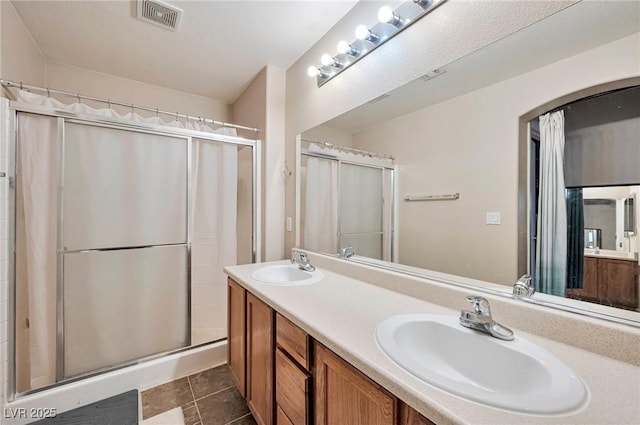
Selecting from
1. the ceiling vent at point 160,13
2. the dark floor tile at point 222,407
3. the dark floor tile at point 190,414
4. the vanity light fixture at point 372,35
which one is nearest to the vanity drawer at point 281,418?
the dark floor tile at point 222,407

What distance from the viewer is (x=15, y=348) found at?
→ 1.48m

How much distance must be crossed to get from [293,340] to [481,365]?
2.13ft

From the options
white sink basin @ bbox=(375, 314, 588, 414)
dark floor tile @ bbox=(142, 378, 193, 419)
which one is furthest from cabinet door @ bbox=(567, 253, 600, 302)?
dark floor tile @ bbox=(142, 378, 193, 419)

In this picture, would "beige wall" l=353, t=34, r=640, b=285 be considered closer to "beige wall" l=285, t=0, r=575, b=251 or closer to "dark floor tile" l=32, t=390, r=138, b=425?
"beige wall" l=285, t=0, r=575, b=251

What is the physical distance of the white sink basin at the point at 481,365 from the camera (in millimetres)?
543

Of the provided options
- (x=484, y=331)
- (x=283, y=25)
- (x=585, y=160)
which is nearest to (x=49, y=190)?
(x=283, y=25)

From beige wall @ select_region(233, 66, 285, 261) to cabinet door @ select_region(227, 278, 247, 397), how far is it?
0.61 metres

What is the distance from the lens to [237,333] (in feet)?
5.30

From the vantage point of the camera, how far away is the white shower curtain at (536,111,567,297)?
2.84ft

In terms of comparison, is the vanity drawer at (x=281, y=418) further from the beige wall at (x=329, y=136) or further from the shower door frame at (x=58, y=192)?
the beige wall at (x=329, y=136)

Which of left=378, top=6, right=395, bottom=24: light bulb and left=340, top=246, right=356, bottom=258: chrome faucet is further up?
left=378, top=6, right=395, bottom=24: light bulb

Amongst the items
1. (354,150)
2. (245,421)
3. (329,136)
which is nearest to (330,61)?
(329,136)

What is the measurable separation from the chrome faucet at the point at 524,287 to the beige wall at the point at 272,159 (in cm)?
177

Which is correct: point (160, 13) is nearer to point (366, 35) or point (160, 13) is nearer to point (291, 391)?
point (366, 35)
